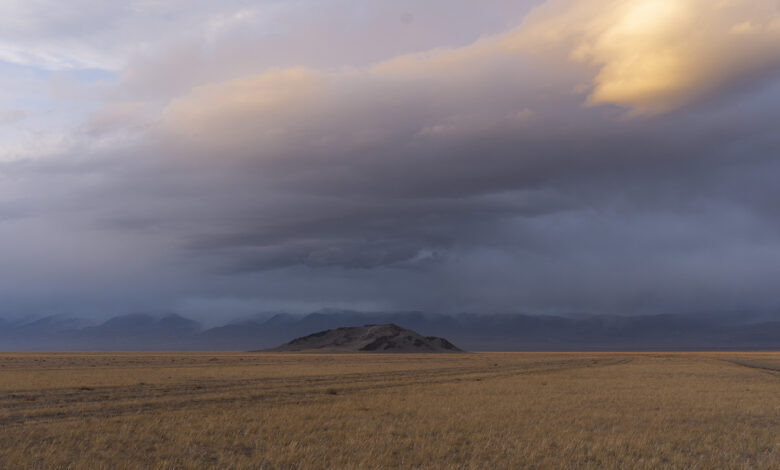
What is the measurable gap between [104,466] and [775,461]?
56.3ft

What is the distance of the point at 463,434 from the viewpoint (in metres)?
20.9

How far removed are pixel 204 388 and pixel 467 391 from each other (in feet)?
49.7

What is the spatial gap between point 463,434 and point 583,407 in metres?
10.7

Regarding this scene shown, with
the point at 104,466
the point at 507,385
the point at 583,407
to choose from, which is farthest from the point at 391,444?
the point at 507,385

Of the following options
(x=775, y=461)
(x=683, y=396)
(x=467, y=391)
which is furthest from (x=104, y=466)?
(x=683, y=396)

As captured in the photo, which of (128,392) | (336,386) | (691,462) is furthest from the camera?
(336,386)

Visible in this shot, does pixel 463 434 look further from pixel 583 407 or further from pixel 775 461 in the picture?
pixel 583 407

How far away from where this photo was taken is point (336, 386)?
40.6m

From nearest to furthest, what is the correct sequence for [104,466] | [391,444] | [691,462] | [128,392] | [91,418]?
[104,466]
[691,462]
[391,444]
[91,418]
[128,392]

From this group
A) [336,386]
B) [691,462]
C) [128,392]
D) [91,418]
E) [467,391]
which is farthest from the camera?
[336,386]

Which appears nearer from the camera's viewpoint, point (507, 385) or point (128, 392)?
point (128, 392)

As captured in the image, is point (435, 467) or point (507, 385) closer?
point (435, 467)

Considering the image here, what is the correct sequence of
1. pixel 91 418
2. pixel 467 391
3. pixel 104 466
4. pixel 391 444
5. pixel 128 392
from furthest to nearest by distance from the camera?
1. pixel 467 391
2. pixel 128 392
3. pixel 91 418
4. pixel 391 444
5. pixel 104 466

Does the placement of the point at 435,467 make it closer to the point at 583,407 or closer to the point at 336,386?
the point at 583,407
